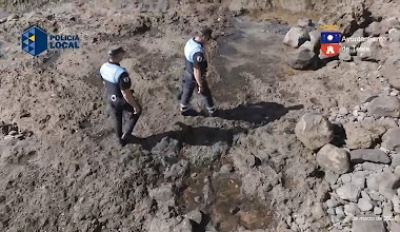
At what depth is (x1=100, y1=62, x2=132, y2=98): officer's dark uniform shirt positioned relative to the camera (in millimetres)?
6305

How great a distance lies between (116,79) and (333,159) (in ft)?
12.7

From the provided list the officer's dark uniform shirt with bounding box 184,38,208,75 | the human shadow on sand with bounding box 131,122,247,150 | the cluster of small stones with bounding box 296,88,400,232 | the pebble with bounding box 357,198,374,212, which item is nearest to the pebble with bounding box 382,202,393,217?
the cluster of small stones with bounding box 296,88,400,232

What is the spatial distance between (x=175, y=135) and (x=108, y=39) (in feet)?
14.2

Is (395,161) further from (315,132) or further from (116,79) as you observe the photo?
(116,79)

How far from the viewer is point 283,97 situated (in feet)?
28.2

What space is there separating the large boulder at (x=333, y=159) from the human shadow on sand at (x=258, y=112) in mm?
1398

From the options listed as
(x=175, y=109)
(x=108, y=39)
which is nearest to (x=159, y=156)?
(x=175, y=109)

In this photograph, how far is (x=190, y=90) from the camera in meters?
7.62

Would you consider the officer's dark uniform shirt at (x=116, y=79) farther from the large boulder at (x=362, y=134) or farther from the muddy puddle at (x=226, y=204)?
the large boulder at (x=362, y=134)

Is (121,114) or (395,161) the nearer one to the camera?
(395,161)

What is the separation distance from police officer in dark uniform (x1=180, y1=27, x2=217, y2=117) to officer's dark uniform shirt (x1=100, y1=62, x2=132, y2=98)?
51.8 inches

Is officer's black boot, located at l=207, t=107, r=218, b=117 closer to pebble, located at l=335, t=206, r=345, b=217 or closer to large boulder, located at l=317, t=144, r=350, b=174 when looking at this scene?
large boulder, located at l=317, t=144, r=350, b=174

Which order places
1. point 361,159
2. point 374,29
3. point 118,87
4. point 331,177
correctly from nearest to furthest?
point 118,87 < point 331,177 < point 361,159 < point 374,29

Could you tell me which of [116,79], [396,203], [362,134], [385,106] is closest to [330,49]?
[385,106]
